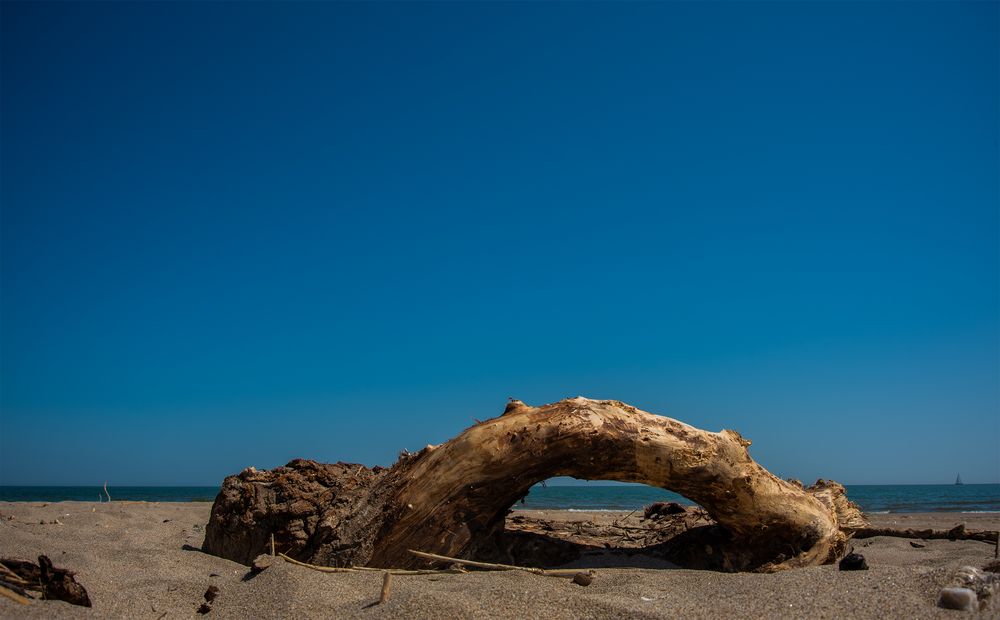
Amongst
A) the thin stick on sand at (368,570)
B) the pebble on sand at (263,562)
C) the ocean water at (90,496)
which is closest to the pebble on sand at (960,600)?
the thin stick on sand at (368,570)

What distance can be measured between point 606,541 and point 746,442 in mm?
1902

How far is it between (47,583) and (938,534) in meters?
8.73

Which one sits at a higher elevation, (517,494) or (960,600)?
(517,494)

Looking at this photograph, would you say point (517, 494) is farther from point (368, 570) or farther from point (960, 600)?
point (960, 600)

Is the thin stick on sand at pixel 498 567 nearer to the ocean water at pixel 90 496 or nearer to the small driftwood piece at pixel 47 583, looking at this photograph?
the small driftwood piece at pixel 47 583

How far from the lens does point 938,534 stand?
733cm

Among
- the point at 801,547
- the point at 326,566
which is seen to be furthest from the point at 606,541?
the point at 326,566

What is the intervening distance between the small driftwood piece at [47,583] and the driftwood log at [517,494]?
1.61m

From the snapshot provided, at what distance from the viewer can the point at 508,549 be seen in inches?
219

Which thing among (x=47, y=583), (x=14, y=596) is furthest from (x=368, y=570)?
(x=14, y=596)

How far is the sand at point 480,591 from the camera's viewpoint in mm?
3549

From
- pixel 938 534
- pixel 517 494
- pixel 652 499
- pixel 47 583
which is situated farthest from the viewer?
pixel 652 499

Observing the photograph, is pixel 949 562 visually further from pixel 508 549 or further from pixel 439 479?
pixel 439 479

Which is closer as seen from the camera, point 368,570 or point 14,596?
point 14,596
